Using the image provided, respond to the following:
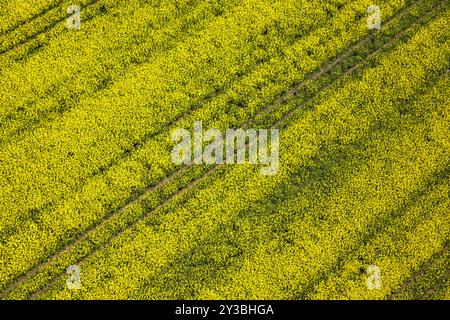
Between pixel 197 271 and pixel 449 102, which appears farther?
pixel 449 102

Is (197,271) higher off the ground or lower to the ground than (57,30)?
lower

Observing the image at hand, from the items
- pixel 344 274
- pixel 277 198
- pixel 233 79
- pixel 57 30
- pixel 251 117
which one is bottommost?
pixel 344 274

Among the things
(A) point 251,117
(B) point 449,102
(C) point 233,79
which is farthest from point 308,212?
(B) point 449,102

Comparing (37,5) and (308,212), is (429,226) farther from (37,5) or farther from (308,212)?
(37,5)

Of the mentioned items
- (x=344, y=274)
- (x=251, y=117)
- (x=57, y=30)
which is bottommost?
(x=344, y=274)

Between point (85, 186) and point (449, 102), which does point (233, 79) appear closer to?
point (85, 186)

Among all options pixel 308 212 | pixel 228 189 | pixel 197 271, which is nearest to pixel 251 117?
pixel 228 189
